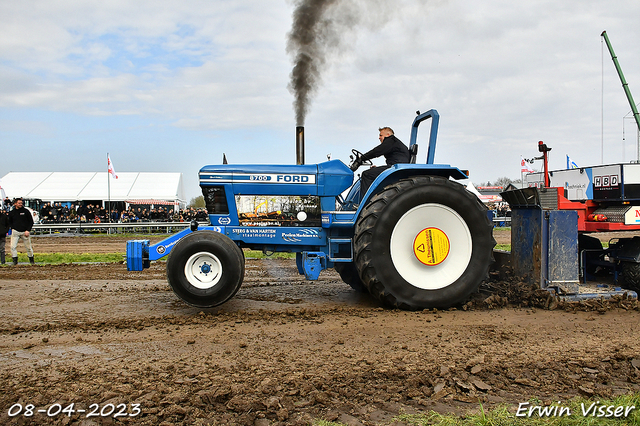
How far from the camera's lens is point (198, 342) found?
14.2 feet

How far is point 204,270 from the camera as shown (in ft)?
17.3

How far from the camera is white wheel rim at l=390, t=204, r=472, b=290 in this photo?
17.9ft

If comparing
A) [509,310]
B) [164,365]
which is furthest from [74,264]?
[509,310]

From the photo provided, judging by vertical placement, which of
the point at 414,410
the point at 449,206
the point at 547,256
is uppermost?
the point at 449,206

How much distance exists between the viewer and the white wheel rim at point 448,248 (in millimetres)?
5441

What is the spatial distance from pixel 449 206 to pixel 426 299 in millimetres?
1087

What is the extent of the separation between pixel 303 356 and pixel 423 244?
2176 millimetres

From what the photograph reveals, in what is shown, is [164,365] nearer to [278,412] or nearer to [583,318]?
[278,412]

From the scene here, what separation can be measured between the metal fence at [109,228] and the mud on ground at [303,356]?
610 inches

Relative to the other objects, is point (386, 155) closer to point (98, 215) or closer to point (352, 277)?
point (352, 277)

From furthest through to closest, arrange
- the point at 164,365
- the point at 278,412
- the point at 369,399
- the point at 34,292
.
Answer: the point at 34,292 → the point at 164,365 → the point at 369,399 → the point at 278,412

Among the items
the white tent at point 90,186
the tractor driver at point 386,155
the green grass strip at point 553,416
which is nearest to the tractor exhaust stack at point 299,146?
the tractor driver at point 386,155

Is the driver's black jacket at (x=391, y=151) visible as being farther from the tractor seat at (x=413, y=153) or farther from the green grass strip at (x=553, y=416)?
the green grass strip at (x=553, y=416)

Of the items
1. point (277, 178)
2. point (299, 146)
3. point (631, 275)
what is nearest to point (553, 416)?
point (277, 178)
